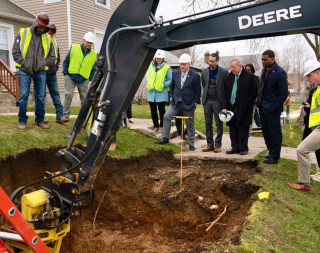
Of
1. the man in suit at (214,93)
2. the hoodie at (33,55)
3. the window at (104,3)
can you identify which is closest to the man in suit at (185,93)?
the man in suit at (214,93)

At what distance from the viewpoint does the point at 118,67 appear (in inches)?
120

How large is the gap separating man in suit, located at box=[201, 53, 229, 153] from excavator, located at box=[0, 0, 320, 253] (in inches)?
150

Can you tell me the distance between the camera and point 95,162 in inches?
123

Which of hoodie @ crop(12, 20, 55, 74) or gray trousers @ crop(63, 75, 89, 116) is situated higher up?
hoodie @ crop(12, 20, 55, 74)

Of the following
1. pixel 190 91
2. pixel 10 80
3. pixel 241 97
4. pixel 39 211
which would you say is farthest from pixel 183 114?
pixel 10 80

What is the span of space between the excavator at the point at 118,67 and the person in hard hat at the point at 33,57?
9.09ft

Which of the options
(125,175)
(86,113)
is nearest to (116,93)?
A: (86,113)

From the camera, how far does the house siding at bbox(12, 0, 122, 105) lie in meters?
13.0

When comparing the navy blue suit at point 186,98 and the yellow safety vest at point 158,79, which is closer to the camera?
the navy blue suit at point 186,98

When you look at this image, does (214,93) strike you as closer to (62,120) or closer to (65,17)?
(62,120)

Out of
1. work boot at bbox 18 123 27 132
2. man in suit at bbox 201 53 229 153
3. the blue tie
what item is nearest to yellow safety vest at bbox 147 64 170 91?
man in suit at bbox 201 53 229 153

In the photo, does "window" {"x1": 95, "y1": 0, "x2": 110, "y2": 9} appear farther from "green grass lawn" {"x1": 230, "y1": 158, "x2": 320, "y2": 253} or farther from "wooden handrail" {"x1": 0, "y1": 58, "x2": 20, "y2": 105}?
"green grass lawn" {"x1": 230, "y1": 158, "x2": 320, "y2": 253}

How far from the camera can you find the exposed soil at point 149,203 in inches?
171

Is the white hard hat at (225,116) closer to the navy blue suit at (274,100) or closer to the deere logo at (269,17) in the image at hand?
the navy blue suit at (274,100)
